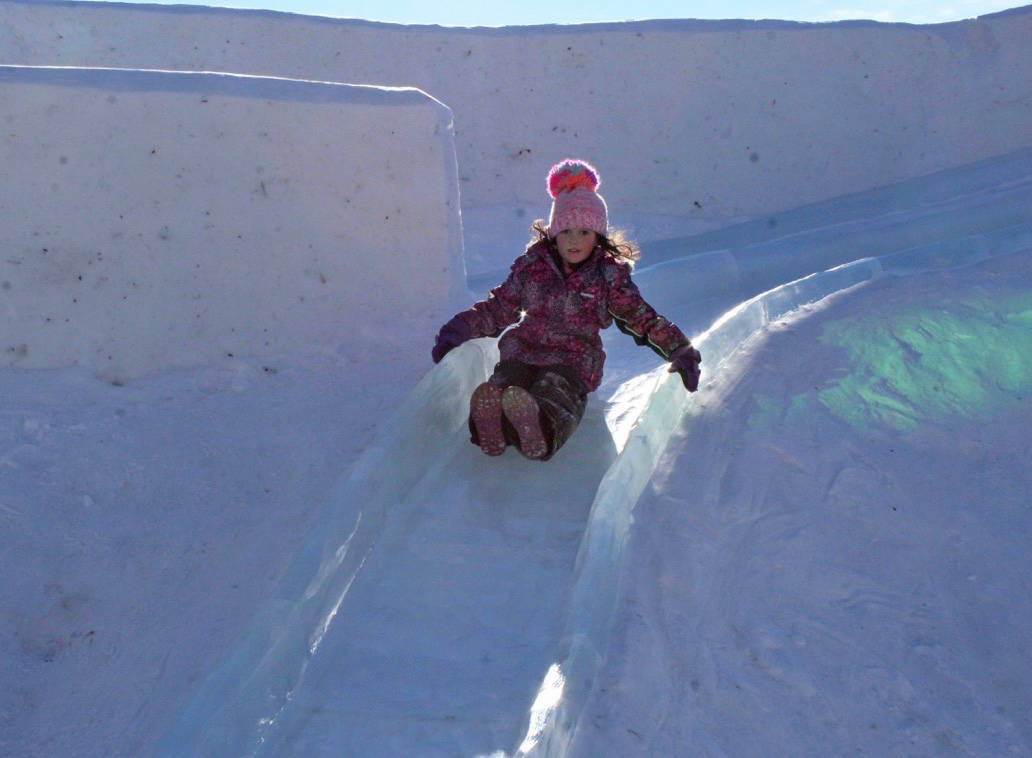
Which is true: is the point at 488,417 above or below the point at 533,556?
above

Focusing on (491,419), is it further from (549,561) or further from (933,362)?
(933,362)

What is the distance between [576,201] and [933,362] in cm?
139

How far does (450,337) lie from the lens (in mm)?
2941

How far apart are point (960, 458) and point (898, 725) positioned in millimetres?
1100

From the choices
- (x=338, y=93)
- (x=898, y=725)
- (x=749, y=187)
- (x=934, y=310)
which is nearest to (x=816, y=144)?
(x=749, y=187)

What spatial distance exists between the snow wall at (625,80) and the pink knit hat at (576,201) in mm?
3180

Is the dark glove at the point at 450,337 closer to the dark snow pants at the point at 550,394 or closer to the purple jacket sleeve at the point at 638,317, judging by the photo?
the dark snow pants at the point at 550,394

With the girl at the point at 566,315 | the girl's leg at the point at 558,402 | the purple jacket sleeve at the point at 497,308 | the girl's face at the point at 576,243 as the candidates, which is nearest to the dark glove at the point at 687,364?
the girl at the point at 566,315

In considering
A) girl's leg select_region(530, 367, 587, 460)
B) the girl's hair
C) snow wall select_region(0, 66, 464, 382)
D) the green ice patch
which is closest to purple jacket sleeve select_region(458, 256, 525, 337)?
the girl's hair

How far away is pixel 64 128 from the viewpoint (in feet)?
9.86

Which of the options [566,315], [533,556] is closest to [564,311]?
[566,315]

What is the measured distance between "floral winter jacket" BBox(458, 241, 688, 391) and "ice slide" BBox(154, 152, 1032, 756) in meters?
0.17

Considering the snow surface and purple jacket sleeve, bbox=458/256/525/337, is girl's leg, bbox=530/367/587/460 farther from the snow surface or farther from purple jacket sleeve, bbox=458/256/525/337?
purple jacket sleeve, bbox=458/256/525/337

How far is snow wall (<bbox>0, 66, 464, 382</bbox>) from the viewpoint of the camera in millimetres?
3004
